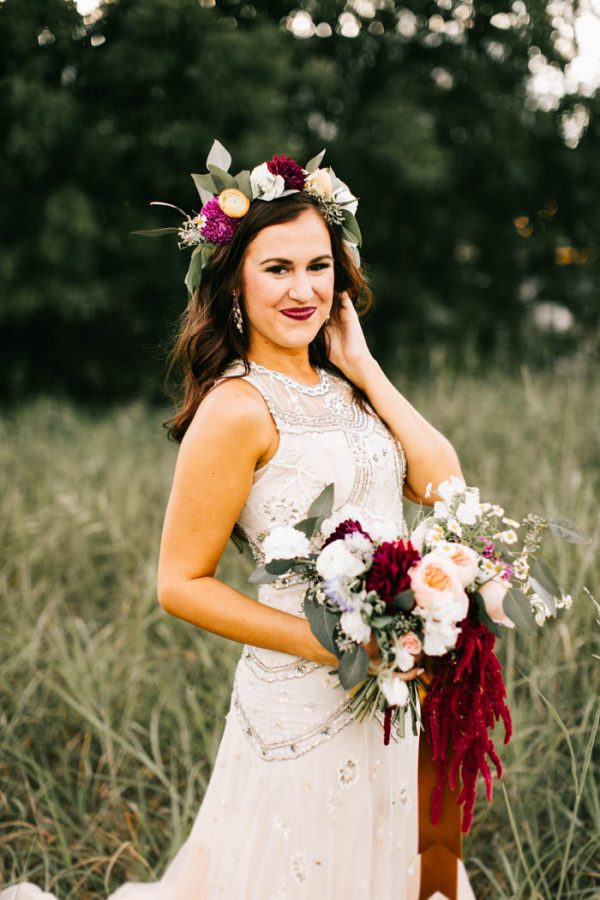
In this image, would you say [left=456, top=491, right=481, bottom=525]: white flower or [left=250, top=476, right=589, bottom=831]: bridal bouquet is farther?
[left=456, top=491, right=481, bottom=525]: white flower

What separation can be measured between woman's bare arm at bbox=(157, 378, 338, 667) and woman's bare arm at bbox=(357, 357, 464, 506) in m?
0.40

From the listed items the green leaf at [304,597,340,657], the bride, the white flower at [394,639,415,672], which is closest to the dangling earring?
the bride

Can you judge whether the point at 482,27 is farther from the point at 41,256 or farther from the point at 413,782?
the point at 413,782

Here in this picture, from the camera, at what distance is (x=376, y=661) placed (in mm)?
1578

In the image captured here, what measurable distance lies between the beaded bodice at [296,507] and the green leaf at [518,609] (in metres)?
0.31

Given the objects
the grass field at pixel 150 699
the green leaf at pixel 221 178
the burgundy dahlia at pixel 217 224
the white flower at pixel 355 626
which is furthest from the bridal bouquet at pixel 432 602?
the green leaf at pixel 221 178

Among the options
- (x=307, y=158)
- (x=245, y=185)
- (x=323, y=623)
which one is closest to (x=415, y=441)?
(x=323, y=623)

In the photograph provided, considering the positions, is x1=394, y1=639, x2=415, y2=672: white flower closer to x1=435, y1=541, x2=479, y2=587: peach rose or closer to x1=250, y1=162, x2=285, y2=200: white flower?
x1=435, y1=541, x2=479, y2=587: peach rose

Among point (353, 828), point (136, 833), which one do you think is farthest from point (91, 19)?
point (353, 828)

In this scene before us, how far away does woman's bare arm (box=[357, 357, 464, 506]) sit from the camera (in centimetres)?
200

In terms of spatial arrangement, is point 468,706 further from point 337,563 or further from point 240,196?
point 240,196

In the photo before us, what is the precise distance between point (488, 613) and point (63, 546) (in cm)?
350

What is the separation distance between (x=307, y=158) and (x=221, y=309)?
28.3 feet

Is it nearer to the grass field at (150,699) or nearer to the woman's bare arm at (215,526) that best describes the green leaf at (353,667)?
the woman's bare arm at (215,526)
